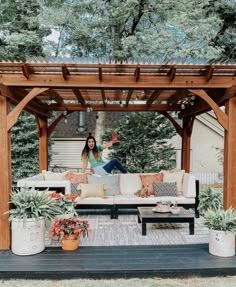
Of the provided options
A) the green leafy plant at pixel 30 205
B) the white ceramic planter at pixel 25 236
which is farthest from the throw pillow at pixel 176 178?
the white ceramic planter at pixel 25 236

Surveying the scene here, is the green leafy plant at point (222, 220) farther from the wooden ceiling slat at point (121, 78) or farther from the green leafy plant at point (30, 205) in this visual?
the green leafy plant at point (30, 205)

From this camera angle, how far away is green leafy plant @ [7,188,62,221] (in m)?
4.58

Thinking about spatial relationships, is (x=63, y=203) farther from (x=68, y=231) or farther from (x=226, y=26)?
(x=226, y=26)

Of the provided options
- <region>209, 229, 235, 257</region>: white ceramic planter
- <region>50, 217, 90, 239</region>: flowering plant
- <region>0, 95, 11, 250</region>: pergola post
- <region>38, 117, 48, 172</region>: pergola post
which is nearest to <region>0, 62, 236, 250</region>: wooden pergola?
<region>0, 95, 11, 250</region>: pergola post

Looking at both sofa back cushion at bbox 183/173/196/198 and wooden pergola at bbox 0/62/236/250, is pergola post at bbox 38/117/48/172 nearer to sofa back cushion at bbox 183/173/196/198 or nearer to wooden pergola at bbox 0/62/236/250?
wooden pergola at bbox 0/62/236/250

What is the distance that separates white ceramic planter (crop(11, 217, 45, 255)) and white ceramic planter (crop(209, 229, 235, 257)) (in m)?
2.57

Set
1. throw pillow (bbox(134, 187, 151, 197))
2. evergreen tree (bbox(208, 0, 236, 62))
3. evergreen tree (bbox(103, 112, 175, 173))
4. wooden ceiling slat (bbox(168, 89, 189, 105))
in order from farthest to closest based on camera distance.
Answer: evergreen tree (bbox(208, 0, 236, 62)) → evergreen tree (bbox(103, 112, 175, 173)) → throw pillow (bbox(134, 187, 151, 197)) → wooden ceiling slat (bbox(168, 89, 189, 105))

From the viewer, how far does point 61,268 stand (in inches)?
A: 159

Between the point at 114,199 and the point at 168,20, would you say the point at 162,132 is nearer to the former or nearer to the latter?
the point at 168,20

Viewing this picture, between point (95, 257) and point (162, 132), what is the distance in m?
8.25

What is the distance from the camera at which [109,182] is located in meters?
7.54

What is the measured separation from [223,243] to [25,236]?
111 inches

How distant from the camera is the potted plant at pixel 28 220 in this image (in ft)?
14.9

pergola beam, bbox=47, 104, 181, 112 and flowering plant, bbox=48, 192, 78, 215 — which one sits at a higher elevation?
pergola beam, bbox=47, 104, 181, 112
